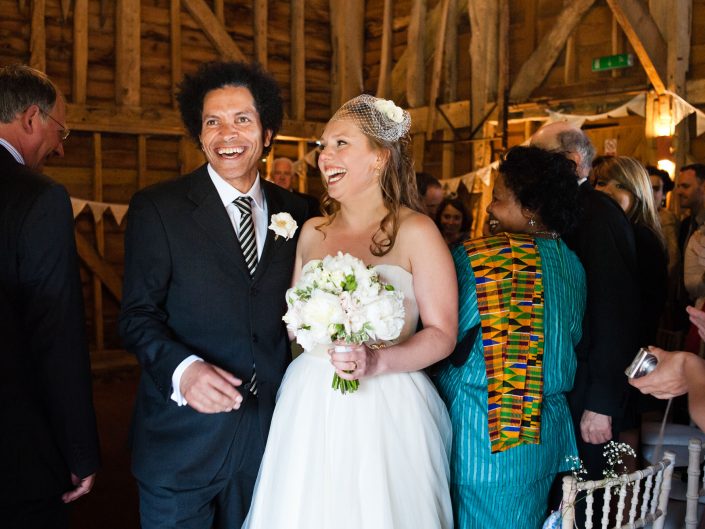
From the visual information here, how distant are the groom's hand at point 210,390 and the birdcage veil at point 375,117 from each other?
1034mm

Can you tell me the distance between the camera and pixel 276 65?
420 inches

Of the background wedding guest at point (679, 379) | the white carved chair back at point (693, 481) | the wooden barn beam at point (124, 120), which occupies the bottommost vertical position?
the white carved chair back at point (693, 481)

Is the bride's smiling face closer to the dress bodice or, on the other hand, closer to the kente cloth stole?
the dress bodice

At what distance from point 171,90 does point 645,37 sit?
565 cm

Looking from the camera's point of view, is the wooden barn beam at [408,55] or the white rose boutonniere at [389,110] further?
the wooden barn beam at [408,55]

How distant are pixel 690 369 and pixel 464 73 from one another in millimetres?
8677

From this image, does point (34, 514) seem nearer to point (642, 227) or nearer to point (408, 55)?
point (642, 227)

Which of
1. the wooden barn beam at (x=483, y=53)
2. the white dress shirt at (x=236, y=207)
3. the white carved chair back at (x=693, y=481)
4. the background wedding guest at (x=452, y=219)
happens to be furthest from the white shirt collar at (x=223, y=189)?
the wooden barn beam at (x=483, y=53)

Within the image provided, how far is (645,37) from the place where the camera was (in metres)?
8.12

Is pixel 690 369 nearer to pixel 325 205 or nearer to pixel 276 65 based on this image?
pixel 325 205

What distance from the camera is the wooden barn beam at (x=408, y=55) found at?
1024 cm

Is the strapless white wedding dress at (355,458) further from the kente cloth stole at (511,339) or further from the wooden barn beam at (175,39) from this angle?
the wooden barn beam at (175,39)

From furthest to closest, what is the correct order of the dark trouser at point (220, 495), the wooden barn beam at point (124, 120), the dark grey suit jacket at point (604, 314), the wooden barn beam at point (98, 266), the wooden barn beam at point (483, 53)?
the wooden barn beam at point (483, 53)
the wooden barn beam at point (98, 266)
the wooden barn beam at point (124, 120)
the dark grey suit jacket at point (604, 314)
the dark trouser at point (220, 495)

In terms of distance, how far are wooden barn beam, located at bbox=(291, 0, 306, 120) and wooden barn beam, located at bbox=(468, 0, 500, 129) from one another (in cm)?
236
